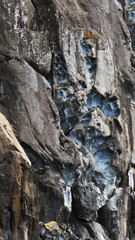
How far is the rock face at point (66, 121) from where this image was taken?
7.61m

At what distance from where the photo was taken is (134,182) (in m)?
12.5

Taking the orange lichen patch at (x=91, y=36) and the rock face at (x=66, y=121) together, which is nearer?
the rock face at (x=66, y=121)

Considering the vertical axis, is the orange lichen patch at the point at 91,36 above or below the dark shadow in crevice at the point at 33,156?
above

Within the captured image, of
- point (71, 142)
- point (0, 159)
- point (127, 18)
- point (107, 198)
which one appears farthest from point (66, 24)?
point (127, 18)

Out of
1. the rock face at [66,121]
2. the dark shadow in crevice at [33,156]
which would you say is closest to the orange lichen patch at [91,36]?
the rock face at [66,121]

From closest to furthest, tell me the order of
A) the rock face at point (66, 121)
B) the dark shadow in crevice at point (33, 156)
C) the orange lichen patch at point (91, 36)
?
the rock face at point (66, 121) → the dark shadow in crevice at point (33, 156) → the orange lichen patch at point (91, 36)

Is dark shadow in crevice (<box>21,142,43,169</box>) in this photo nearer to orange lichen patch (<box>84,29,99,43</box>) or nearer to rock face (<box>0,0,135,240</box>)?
rock face (<box>0,0,135,240</box>)

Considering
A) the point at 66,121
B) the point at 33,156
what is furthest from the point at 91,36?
the point at 33,156

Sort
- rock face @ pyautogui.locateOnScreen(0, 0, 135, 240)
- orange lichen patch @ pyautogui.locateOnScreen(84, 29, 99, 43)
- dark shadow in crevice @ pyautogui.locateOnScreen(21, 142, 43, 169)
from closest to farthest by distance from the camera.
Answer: rock face @ pyautogui.locateOnScreen(0, 0, 135, 240) < dark shadow in crevice @ pyautogui.locateOnScreen(21, 142, 43, 169) < orange lichen patch @ pyautogui.locateOnScreen(84, 29, 99, 43)

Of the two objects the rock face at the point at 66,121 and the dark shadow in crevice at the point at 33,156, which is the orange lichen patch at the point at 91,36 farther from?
the dark shadow in crevice at the point at 33,156

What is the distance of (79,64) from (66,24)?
1.00 m

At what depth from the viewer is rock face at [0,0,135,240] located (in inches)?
300

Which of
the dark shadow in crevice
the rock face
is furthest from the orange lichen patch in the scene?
the dark shadow in crevice

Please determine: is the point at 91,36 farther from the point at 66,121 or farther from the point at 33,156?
the point at 33,156
